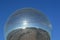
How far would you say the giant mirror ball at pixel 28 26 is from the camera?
2.10m

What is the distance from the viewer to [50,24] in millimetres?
2211

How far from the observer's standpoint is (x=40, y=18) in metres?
2.17

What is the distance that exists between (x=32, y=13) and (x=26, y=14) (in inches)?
3.0

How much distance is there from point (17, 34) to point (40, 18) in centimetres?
30

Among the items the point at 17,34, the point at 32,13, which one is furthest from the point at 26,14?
the point at 17,34

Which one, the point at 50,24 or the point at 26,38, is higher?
the point at 50,24

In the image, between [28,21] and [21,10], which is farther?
[21,10]

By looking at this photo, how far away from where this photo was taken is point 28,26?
2.10 meters

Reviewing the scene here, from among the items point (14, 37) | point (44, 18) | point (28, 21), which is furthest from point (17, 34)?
point (44, 18)

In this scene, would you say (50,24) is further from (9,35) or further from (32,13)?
(9,35)

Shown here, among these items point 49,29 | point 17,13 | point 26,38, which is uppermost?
point 17,13

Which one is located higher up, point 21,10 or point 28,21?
point 21,10

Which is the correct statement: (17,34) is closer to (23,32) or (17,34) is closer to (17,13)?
(23,32)

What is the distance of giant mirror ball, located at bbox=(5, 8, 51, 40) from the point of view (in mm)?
2100
